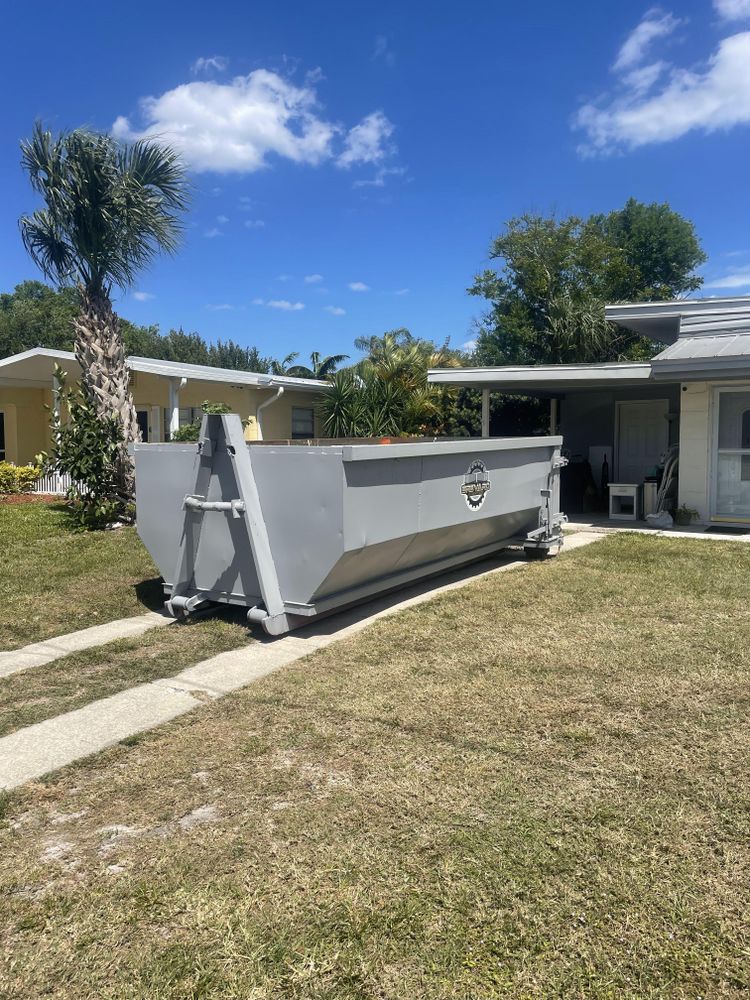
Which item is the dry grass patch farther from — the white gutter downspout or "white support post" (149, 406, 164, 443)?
"white support post" (149, 406, 164, 443)

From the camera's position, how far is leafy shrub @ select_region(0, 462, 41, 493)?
604 inches

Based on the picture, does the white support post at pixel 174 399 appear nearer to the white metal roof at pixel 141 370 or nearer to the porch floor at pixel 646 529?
the white metal roof at pixel 141 370

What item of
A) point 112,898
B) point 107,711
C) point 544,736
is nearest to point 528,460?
point 544,736

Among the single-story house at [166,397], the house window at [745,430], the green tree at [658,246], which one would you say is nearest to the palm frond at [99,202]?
the single-story house at [166,397]

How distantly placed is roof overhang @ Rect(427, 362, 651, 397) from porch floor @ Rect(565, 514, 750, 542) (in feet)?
7.25

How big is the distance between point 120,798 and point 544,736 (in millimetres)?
1875

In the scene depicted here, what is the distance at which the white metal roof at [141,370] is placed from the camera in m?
13.5

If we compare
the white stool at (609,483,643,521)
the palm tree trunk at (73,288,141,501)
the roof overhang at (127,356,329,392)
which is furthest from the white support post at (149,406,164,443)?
the white stool at (609,483,643,521)

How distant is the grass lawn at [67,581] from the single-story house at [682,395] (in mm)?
6672

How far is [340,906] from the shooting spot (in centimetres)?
224

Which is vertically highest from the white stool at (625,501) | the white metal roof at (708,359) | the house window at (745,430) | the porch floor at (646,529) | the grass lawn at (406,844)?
the white metal roof at (708,359)

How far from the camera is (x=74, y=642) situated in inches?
203

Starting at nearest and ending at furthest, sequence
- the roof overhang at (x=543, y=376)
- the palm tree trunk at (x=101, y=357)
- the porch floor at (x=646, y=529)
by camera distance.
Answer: the porch floor at (x=646, y=529) < the palm tree trunk at (x=101, y=357) < the roof overhang at (x=543, y=376)

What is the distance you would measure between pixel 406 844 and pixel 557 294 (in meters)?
30.1
